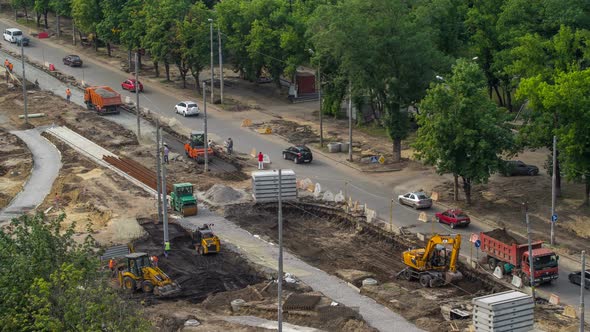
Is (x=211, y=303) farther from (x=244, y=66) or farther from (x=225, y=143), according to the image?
(x=244, y=66)

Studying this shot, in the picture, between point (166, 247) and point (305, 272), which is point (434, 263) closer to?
point (305, 272)

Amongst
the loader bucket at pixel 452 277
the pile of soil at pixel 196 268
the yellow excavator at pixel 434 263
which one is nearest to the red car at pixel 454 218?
the yellow excavator at pixel 434 263

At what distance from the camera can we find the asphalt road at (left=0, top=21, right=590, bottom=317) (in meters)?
64.7

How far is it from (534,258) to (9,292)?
1184 inches

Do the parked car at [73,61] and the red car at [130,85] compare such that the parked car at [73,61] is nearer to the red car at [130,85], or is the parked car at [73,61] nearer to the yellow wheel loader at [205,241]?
the red car at [130,85]

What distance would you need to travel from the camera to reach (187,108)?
97.2m

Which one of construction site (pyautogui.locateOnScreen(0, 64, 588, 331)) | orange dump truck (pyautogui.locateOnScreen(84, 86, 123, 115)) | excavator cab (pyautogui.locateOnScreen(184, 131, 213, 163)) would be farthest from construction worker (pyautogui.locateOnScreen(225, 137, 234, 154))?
orange dump truck (pyautogui.locateOnScreen(84, 86, 123, 115))

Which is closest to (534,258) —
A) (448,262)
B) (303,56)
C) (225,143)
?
(448,262)

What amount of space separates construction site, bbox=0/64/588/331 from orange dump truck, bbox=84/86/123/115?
7326 mm

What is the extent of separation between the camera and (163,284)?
177ft

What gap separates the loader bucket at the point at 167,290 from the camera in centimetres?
5391

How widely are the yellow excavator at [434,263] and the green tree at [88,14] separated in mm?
74110

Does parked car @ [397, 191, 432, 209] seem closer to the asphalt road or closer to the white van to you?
the asphalt road

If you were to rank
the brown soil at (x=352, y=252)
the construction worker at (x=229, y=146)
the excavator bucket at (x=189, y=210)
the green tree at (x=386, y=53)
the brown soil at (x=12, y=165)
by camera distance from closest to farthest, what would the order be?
the brown soil at (x=352, y=252)
the excavator bucket at (x=189, y=210)
the brown soil at (x=12, y=165)
the green tree at (x=386, y=53)
the construction worker at (x=229, y=146)
